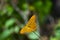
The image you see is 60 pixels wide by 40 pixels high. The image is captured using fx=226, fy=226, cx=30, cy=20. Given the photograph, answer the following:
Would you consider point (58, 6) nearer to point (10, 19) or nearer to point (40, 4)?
point (40, 4)

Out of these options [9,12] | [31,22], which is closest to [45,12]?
[9,12]

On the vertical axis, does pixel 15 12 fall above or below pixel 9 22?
above

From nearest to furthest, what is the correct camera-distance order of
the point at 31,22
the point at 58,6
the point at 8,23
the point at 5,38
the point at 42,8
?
1. the point at 31,22
2. the point at 5,38
3. the point at 8,23
4. the point at 42,8
5. the point at 58,6

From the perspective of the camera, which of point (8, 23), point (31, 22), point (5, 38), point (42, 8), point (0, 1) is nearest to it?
point (31, 22)

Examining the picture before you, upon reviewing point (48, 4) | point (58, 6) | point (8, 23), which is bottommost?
point (8, 23)

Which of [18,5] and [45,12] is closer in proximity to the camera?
[18,5]

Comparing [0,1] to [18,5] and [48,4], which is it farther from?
[48,4]

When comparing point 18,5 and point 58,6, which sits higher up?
point 58,6

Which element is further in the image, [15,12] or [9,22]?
[15,12]

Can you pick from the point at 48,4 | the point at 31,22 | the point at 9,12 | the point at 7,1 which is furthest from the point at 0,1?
the point at 31,22
